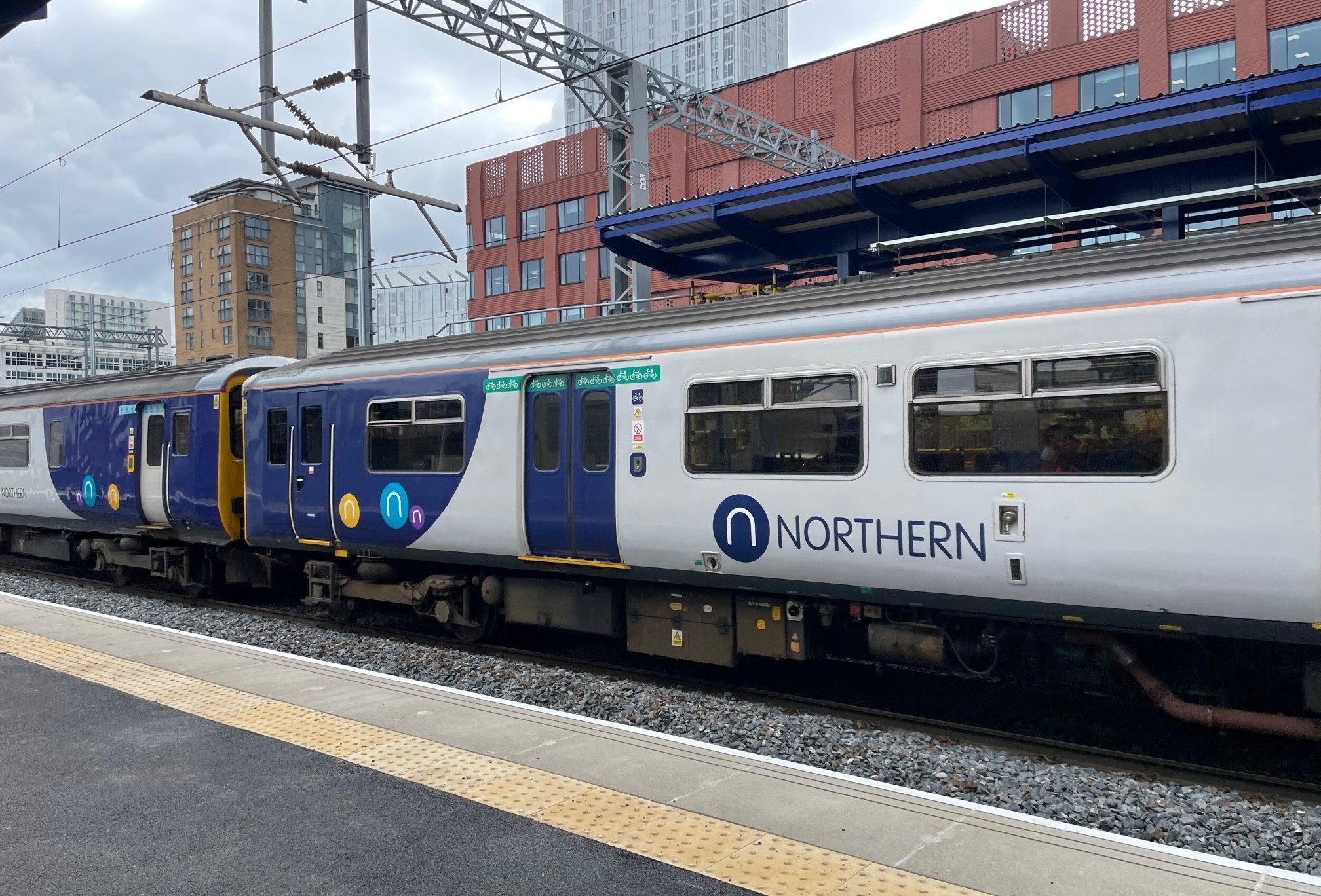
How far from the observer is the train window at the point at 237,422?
1285 cm

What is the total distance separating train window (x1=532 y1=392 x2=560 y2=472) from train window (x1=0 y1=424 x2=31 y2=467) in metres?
11.9

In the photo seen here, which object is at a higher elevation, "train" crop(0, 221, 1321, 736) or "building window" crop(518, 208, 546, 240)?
"building window" crop(518, 208, 546, 240)

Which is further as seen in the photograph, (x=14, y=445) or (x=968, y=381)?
(x=14, y=445)

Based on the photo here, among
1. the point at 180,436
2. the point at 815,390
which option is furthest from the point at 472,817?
the point at 180,436

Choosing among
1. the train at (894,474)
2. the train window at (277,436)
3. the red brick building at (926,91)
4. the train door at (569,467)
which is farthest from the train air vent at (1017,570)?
the red brick building at (926,91)

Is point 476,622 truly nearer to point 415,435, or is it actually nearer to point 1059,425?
point 415,435

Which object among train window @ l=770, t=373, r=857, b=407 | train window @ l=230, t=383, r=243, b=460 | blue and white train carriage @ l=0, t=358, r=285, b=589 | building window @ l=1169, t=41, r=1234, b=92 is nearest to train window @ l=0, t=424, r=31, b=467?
blue and white train carriage @ l=0, t=358, r=285, b=589

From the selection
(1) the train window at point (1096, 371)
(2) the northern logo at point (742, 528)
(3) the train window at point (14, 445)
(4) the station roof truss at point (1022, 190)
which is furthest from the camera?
(3) the train window at point (14, 445)

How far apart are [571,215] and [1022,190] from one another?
40.5 metres

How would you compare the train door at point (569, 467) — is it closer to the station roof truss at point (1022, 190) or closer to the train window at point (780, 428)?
the train window at point (780, 428)

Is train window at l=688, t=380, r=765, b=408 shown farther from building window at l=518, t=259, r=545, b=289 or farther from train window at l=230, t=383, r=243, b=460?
building window at l=518, t=259, r=545, b=289

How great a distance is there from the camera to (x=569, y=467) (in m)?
8.90

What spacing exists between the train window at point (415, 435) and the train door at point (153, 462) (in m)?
4.91

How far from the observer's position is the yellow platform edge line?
162 inches
